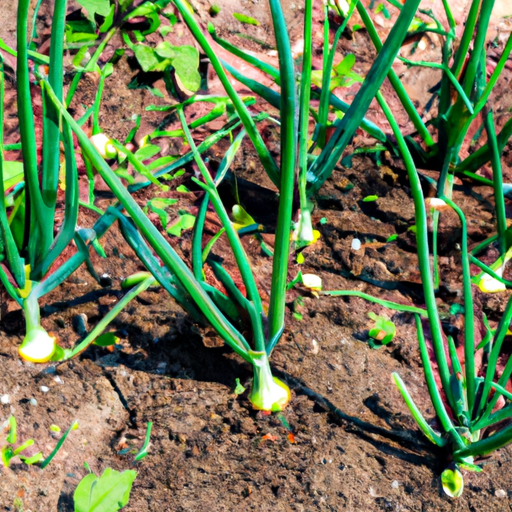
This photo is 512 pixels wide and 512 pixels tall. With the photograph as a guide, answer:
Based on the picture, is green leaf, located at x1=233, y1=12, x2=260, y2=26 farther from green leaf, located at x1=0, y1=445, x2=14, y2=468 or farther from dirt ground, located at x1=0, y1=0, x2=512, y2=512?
green leaf, located at x1=0, y1=445, x2=14, y2=468

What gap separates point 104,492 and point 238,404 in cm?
25

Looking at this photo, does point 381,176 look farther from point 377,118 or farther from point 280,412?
point 280,412

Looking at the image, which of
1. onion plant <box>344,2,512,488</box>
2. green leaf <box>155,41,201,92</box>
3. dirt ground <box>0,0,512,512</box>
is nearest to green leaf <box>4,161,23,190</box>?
dirt ground <box>0,0,512,512</box>

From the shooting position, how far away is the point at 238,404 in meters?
0.88

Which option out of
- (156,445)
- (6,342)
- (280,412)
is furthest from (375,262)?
(6,342)

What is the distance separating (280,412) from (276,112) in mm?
786

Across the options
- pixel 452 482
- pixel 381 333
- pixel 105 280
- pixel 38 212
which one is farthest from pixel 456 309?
pixel 38 212

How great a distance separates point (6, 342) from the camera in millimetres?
878

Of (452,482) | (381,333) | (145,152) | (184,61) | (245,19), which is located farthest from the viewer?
(245,19)

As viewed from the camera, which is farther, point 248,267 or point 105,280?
point 105,280

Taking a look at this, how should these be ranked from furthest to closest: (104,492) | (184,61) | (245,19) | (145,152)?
(245,19)
(184,61)
(145,152)
(104,492)

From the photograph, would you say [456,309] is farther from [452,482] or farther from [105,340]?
[105,340]

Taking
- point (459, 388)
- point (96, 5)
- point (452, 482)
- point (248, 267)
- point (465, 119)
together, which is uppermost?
point (96, 5)

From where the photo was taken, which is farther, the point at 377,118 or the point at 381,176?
the point at 377,118
